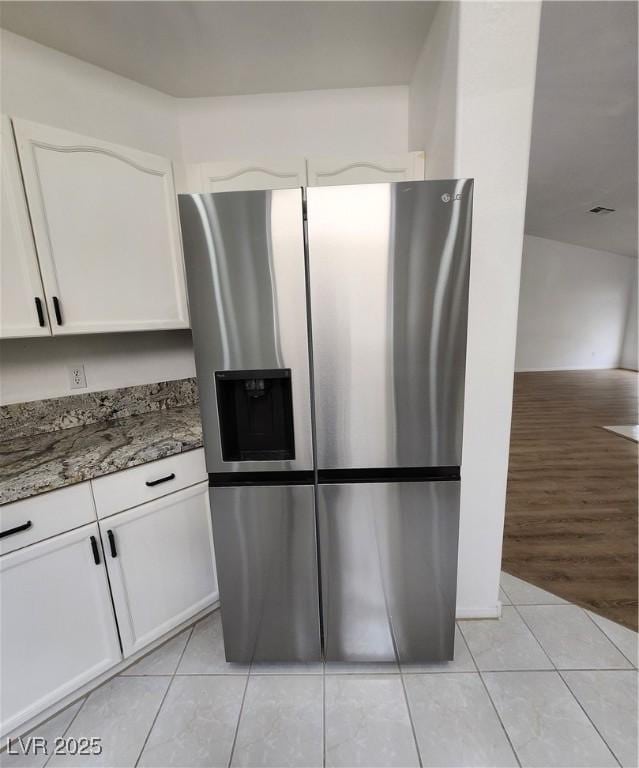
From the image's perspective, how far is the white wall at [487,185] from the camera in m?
1.19

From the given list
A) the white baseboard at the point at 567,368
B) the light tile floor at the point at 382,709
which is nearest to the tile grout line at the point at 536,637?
the light tile floor at the point at 382,709

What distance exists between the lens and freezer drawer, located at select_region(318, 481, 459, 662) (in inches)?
47.8

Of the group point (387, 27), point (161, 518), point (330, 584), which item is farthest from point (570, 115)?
point (161, 518)

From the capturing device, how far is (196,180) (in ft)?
5.55

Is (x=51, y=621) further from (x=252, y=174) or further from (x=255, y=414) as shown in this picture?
(x=252, y=174)

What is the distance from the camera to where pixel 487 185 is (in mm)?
1268

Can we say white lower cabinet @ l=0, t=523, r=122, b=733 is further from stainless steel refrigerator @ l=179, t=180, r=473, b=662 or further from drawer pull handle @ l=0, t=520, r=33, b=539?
stainless steel refrigerator @ l=179, t=180, r=473, b=662

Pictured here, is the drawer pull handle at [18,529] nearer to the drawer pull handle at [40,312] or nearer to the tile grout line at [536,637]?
the drawer pull handle at [40,312]

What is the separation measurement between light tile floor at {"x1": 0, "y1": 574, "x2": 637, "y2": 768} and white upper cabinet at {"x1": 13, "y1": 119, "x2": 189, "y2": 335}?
1.48 meters

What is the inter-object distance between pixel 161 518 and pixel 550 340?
31.5ft

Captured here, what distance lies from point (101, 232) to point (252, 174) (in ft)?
2.41

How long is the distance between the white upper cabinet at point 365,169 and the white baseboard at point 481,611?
2.03m

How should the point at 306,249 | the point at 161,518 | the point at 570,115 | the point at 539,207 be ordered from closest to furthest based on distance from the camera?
the point at 306,249 → the point at 161,518 → the point at 570,115 → the point at 539,207

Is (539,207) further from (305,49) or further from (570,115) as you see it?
(305,49)
